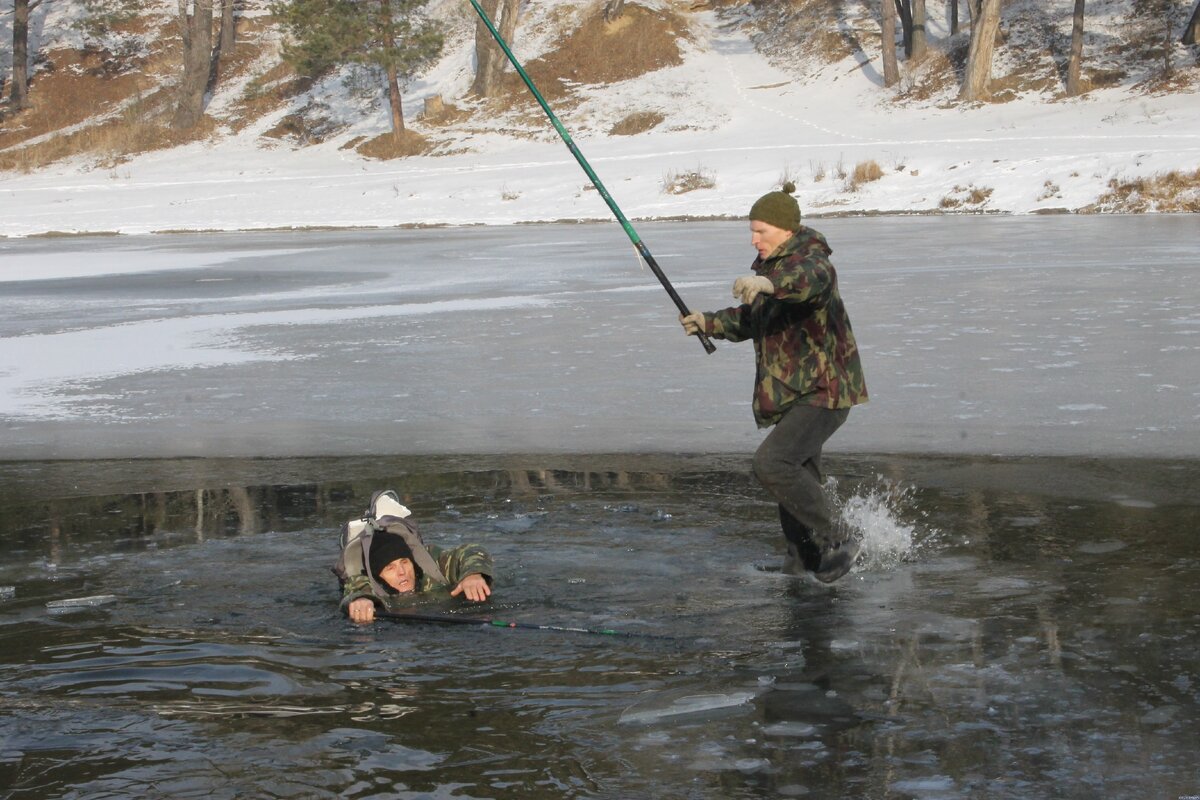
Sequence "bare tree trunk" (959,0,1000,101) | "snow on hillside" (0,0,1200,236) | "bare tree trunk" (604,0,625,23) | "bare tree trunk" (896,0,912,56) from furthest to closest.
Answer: "bare tree trunk" (604,0,625,23)
"bare tree trunk" (896,0,912,56)
"bare tree trunk" (959,0,1000,101)
"snow on hillside" (0,0,1200,236)

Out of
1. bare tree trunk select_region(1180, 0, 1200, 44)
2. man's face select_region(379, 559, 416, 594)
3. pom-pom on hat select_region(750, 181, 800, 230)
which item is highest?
bare tree trunk select_region(1180, 0, 1200, 44)

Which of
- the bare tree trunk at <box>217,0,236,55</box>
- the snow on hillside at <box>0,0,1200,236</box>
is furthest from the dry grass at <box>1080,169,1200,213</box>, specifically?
the bare tree trunk at <box>217,0,236,55</box>

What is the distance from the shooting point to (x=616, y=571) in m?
5.73

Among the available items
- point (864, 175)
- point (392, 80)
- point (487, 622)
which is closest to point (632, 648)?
point (487, 622)

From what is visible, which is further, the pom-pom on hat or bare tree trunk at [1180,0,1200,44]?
bare tree trunk at [1180,0,1200,44]

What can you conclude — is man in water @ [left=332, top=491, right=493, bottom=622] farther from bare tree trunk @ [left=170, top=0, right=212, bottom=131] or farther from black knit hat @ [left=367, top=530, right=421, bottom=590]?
bare tree trunk @ [left=170, top=0, right=212, bottom=131]

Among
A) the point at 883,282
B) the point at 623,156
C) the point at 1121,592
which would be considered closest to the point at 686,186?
the point at 623,156

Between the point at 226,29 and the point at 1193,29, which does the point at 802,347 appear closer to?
the point at 1193,29

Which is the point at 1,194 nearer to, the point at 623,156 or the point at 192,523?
the point at 623,156

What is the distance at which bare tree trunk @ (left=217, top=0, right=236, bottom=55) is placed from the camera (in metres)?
56.8

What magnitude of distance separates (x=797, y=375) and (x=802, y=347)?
0.11 meters

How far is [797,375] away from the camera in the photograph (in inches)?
213

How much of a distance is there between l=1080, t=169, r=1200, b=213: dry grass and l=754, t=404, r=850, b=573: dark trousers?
69.7ft

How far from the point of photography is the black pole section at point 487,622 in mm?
4852
